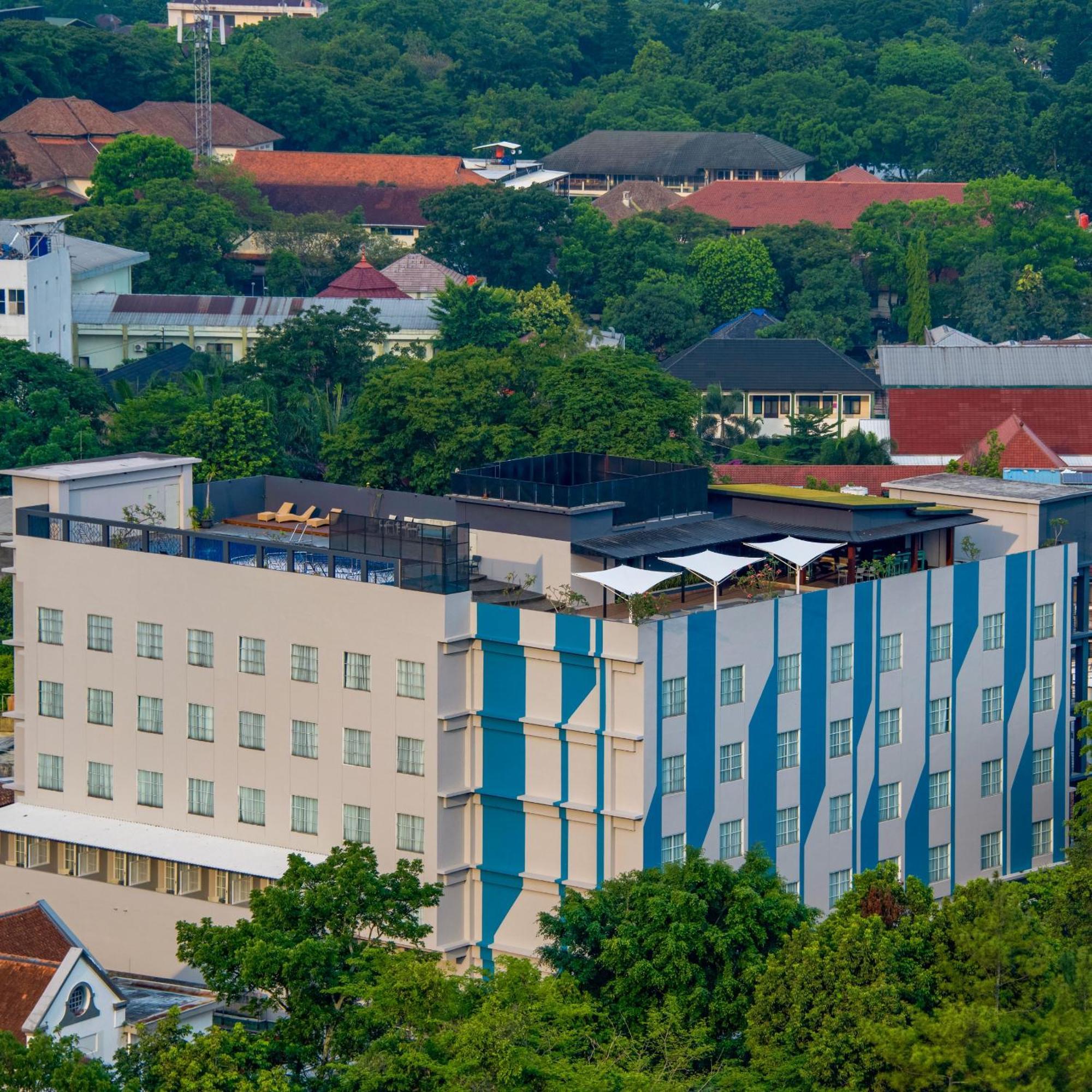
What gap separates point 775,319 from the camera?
140m

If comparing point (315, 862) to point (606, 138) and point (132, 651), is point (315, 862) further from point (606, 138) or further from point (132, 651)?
point (606, 138)

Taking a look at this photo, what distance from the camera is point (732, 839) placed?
5128 cm

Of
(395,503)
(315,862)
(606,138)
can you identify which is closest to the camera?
(315,862)

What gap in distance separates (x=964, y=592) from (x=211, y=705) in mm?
15812

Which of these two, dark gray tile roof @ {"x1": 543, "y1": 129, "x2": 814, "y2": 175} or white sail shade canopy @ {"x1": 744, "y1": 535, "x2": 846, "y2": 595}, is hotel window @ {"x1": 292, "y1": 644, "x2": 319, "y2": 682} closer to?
white sail shade canopy @ {"x1": 744, "y1": 535, "x2": 846, "y2": 595}

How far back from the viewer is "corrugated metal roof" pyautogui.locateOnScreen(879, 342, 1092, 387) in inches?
Result: 4473

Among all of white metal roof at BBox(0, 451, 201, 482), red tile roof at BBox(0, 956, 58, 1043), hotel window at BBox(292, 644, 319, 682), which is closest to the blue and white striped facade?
hotel window at BBox(292, 644, 319, 682)

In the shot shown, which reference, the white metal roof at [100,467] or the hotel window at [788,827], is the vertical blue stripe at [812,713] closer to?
the hotel window at [788,827]

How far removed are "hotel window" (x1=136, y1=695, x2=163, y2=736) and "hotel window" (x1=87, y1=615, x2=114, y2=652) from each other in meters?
1.31

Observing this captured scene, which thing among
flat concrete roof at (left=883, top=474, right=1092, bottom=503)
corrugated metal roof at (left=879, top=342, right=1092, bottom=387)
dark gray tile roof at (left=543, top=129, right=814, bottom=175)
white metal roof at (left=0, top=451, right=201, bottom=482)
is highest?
dark gray tile roof at (left=543, top=129, right=814, bottom=175)

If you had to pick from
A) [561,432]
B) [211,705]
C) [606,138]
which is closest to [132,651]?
[211,705]

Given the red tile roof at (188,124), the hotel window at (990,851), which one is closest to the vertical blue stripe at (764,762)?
the hotel window at (990,851)

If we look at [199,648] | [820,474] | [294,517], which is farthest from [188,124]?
[199,648]

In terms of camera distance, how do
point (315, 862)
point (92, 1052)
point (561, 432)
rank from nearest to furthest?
point (92, 1052) → point (315, 862) → point (561, 432)
